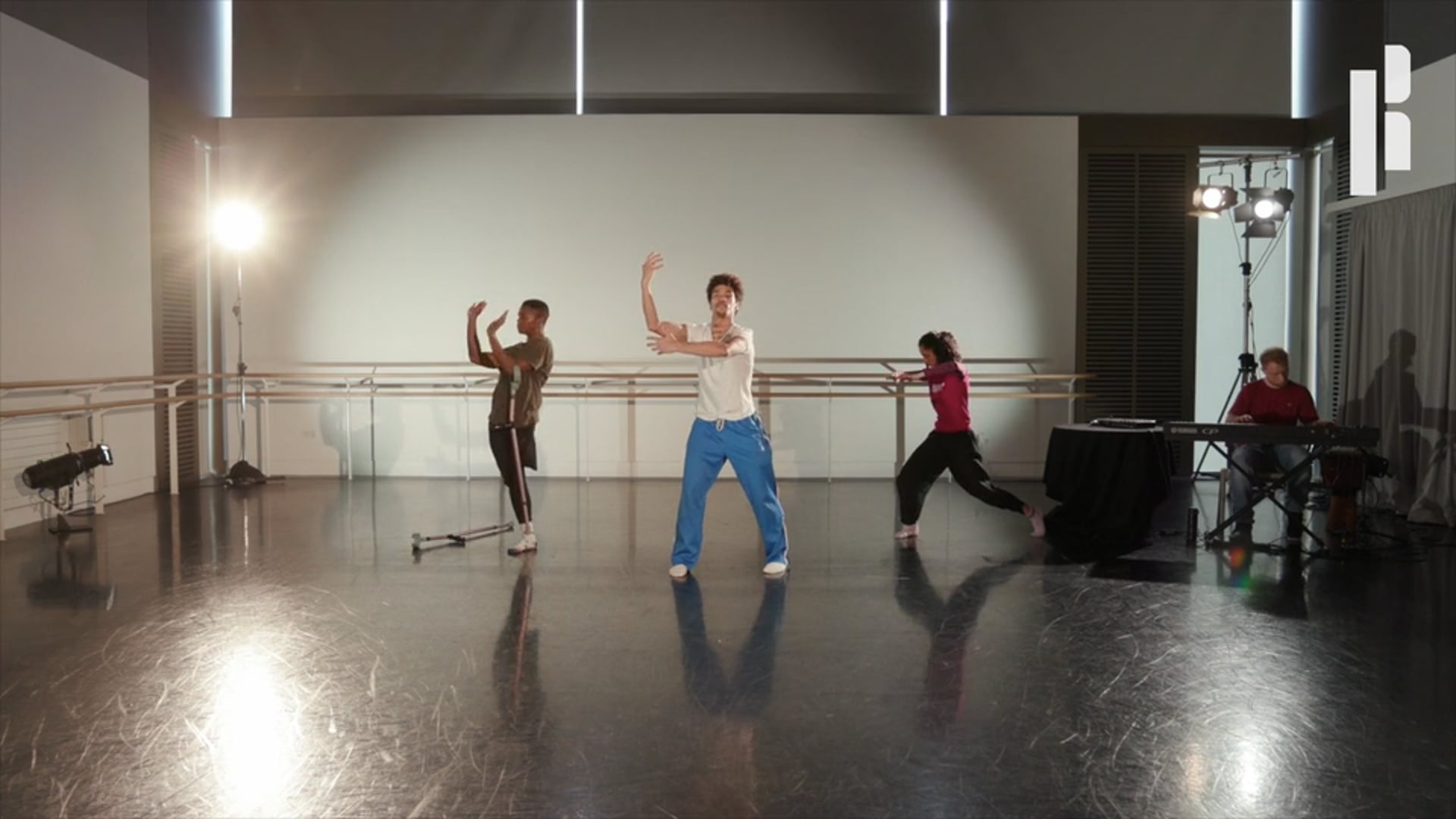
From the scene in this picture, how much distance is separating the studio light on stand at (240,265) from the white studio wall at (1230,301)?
8243 mm

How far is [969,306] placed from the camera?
10.3 metres

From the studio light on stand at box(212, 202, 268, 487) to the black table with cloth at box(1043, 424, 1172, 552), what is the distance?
6635mm

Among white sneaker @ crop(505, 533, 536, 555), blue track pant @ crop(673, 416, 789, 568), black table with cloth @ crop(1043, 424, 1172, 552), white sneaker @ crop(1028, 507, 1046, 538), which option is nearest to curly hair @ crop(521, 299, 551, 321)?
white sneaker @ crop(505, 533, 536, 555)

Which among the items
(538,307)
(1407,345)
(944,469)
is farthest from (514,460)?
(1407,345)

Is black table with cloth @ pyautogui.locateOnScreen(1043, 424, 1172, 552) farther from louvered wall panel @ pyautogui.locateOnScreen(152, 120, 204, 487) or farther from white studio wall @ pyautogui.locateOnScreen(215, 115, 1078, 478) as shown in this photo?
louvered wall panel @ pyautogui.locateOnScreen(152, 120, 204, 487)

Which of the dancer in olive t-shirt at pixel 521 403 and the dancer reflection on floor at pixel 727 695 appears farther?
the dancer in olive t-shirt at pixel 521 403

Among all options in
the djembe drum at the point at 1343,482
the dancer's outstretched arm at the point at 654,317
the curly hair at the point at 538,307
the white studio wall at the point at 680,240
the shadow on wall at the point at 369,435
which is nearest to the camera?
the dancer's outstretched arm at the point at 654,317

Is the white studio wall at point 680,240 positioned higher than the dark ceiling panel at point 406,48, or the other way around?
the dark ceiling panel at point 406,48

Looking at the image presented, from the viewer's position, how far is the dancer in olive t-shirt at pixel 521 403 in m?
6.50

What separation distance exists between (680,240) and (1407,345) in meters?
5.59

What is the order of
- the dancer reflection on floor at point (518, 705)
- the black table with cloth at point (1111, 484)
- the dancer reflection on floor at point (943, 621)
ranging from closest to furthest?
the dancer reflection on floor at point (518, 705)
the dancer reflection on floor at point (943, 621)
the black table with cloth at point (1111, 484)

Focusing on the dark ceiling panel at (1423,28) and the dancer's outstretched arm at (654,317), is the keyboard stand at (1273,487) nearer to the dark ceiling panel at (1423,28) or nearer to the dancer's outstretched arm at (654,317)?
the dark ceiling panel at (1423,28)

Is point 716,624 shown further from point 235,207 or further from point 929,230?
point 235,207

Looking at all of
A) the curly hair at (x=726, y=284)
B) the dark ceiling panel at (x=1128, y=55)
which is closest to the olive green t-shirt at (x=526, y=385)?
the curly hair at (x=726, y=284)
